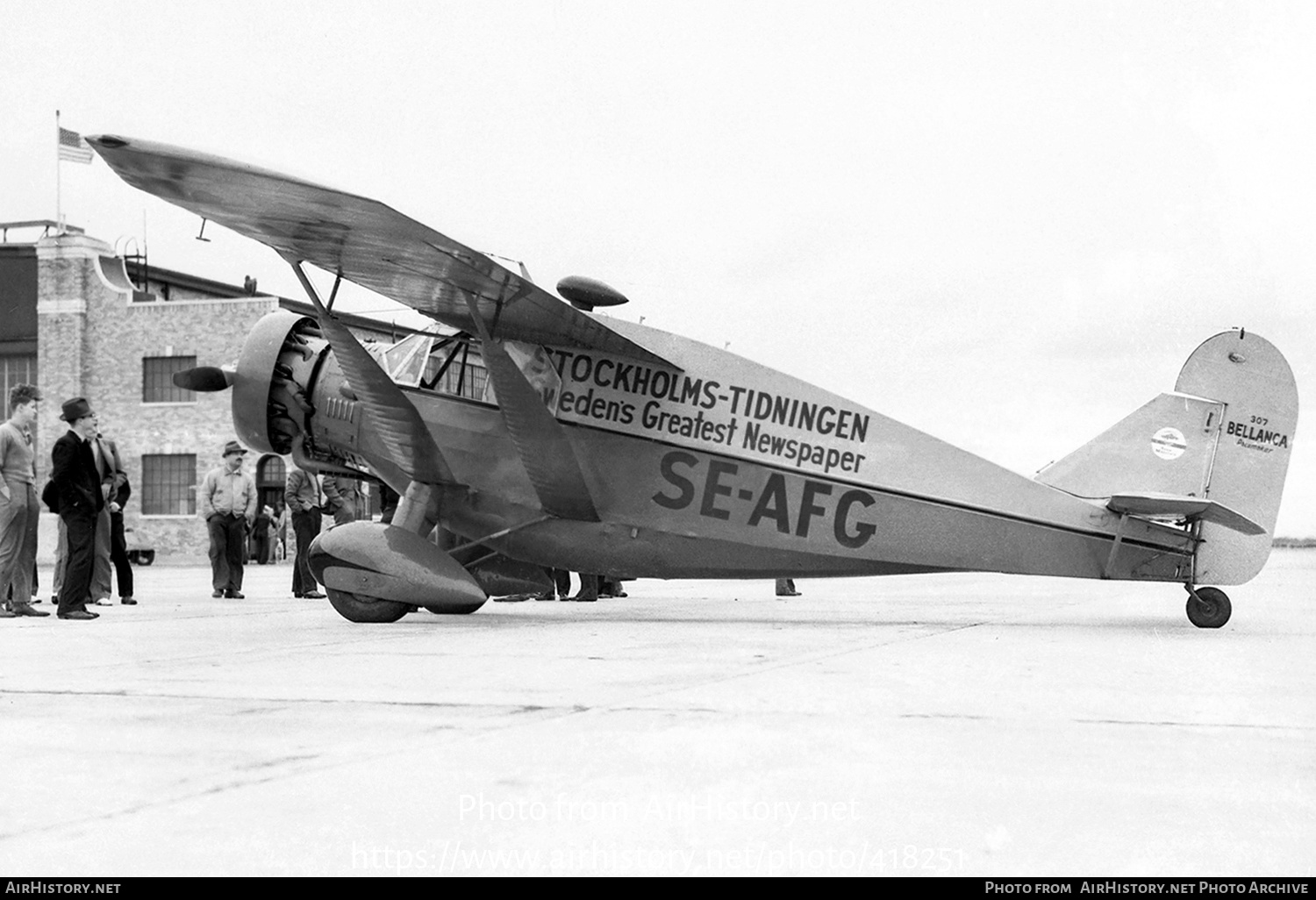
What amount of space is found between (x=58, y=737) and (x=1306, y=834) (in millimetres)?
4002

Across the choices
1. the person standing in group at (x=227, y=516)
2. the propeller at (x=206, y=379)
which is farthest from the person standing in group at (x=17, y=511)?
the person standing in group at (x=227, y=516)

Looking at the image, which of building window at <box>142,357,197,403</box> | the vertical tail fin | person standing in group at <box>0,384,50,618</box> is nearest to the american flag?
building window at <box>142,357,197,403</box>

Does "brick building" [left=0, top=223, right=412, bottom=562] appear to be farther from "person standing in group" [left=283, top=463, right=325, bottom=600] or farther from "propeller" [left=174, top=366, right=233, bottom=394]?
"propeller" [left=174, top=366, right=233, bottom=394]

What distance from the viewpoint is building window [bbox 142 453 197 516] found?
139ft

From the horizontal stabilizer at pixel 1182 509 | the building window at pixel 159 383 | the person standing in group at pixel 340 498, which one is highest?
the building window at pixel 159 383

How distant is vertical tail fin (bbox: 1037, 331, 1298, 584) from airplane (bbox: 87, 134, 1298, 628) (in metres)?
0.01

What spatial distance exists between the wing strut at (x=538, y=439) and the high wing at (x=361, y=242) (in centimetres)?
35

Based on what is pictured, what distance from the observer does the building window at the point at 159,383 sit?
138ft

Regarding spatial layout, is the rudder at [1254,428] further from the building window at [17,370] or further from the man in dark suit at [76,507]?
the building window at [17,370]

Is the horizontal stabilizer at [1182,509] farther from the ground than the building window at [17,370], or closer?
closer

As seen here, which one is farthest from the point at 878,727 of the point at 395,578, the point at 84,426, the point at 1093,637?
the point at 84,426

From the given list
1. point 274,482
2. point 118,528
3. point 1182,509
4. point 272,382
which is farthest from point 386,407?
point 274,482

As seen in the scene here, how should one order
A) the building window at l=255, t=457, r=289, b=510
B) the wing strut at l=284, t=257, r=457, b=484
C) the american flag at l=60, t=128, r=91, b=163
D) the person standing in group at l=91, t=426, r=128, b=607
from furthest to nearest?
the building window at l=255, t=457, r=289, b=510 < the american flag at l=60, t=128, r=91, b=163 < the person standing in group at l=91, t=426, r=128, b=607 < the wing strut at l=284, t=257, r=457, b=484

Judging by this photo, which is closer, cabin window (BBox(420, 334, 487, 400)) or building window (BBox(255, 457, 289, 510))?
cabin window (BBox(420, 334, 487, 400))
